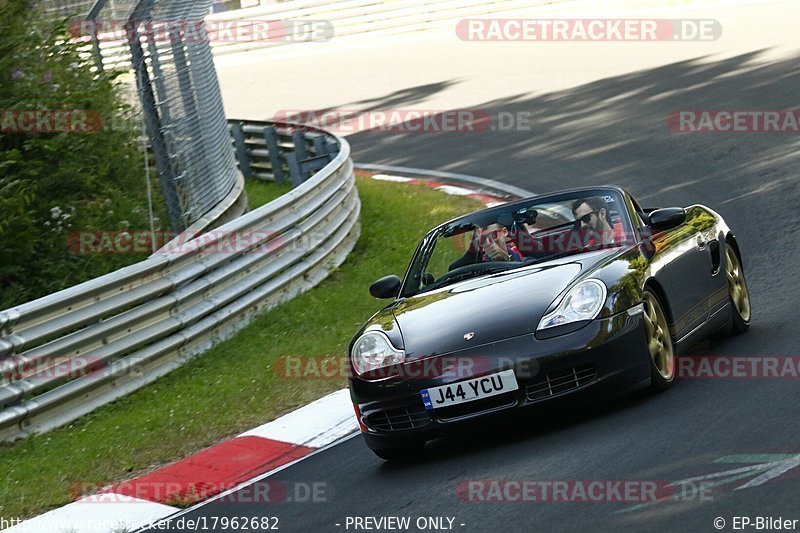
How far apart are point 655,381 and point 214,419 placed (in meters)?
3.01

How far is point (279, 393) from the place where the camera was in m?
8.78

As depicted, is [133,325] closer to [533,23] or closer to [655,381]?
[655,381]

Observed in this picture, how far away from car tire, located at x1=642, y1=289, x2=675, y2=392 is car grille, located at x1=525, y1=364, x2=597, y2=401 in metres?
0.40

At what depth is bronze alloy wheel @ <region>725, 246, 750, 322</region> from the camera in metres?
8.24

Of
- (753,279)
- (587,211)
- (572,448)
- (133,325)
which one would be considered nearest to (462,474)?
(572,448)

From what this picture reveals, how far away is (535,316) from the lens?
644 cm

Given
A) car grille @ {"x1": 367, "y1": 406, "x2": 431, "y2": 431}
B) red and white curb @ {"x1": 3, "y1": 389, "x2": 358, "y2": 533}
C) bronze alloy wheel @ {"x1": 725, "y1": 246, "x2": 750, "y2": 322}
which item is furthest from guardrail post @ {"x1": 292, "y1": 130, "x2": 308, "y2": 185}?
car grille @ {"x1": 367, "y1": 406, "x2": 431, "y2": 431}

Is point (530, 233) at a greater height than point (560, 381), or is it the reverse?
point (530, 233)

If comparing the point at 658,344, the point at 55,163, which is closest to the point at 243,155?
the point at 55,163

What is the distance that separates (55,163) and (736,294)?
19.7ft

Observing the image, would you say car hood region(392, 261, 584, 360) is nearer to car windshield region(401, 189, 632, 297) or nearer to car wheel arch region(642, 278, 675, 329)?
car windshield region(401, 189, 632, 297)

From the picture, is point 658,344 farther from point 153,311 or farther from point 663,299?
point 153,311

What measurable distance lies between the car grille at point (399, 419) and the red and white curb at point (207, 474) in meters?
0.72

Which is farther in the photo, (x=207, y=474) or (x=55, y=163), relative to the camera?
(x=55, y=163)
